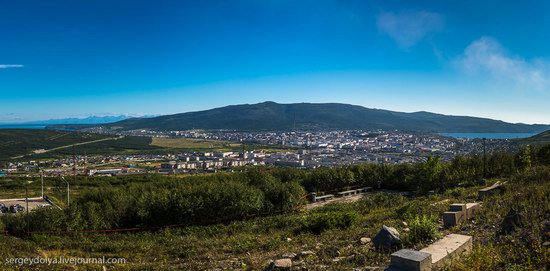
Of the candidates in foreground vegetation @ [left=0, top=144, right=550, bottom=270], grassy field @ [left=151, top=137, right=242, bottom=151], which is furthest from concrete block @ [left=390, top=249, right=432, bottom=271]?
grassy field @ [left=151, top=137, right=242, bottom=151]

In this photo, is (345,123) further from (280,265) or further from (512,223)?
(280,265)

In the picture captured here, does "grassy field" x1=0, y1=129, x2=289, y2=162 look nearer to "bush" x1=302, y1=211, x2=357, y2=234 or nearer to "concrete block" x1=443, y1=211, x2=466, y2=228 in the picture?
"bush" x1=302, y1=211, x2=357, y2=234

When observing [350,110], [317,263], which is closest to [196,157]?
[317,263]

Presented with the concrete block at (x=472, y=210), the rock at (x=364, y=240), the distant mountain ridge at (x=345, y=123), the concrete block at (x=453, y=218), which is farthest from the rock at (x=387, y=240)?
the distant mountain ridge at (x=345, y=123)

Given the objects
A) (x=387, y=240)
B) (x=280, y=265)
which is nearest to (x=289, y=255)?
(x=280, y=265)

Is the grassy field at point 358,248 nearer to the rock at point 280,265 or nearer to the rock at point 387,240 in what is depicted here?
the rock at point 387,240
